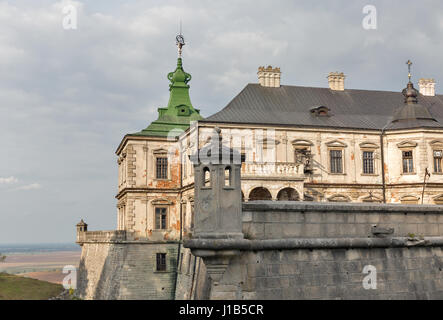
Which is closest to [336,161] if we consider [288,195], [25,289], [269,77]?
[288,195]

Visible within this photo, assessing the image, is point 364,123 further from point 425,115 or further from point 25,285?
point 25,285

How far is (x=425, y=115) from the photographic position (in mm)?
38938

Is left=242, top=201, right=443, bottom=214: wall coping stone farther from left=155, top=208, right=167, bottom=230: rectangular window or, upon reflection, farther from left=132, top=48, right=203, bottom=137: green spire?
left=132, top=48, right=203, bottom=137: green spire

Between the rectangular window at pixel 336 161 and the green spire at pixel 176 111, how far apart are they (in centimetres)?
1118

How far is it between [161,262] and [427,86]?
2518cm

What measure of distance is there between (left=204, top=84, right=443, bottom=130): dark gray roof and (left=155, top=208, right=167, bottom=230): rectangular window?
7649mm

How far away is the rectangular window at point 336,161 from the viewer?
124 ft

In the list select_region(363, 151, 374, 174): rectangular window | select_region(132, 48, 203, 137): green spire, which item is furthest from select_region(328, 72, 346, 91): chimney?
select_region(132, 48, 203, 137): green spire

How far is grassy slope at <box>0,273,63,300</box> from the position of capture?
47062 mm

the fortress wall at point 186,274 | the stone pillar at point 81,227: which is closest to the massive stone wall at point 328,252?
the fortress wall at point 186,274

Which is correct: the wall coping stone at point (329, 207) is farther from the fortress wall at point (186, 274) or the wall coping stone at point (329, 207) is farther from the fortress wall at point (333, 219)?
the fortress wall at point (186, 274)

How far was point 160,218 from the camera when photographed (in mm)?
38625
